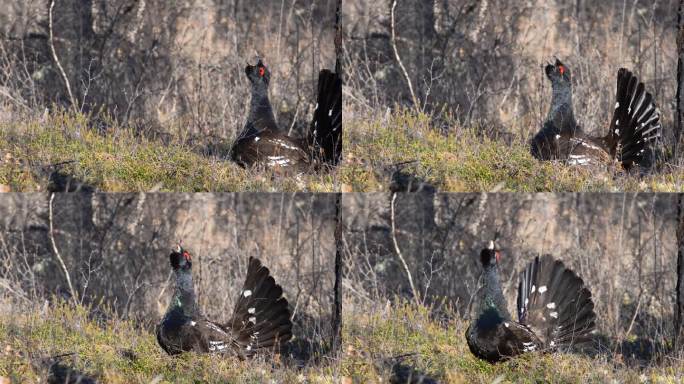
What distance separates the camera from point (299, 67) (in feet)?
33.7

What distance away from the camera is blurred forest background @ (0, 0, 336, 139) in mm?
10266

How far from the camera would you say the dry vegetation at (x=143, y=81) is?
32.2 feet

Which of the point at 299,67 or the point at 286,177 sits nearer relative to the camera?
the point at 286,177

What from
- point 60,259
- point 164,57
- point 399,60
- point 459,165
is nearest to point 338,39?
point 399,60

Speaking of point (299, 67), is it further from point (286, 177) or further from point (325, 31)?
point (286, 177)

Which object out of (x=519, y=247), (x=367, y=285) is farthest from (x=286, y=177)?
(x=519, y=247)

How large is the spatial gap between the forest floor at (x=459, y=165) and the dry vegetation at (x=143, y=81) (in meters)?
0.82

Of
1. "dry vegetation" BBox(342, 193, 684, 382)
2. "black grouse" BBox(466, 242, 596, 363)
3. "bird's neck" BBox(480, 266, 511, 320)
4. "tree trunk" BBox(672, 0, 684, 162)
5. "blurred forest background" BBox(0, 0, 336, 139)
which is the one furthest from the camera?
"blurred forest background" BBox(0, 0, 336, 139)

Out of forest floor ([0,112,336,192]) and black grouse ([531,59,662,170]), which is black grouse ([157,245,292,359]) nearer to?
forest floor ([0,112,336,192])

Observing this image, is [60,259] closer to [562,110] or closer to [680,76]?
[562,110]

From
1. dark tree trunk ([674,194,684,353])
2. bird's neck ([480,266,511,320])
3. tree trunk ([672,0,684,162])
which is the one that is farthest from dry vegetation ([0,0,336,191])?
dark tree trunk ([674,194,684,353])

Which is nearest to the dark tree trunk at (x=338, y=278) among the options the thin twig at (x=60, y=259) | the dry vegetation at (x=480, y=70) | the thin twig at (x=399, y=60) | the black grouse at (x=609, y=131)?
the dry vegetation at (x=480, y=70)

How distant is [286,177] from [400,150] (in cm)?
111

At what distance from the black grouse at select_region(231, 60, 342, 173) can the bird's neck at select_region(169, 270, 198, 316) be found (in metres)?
1.21
